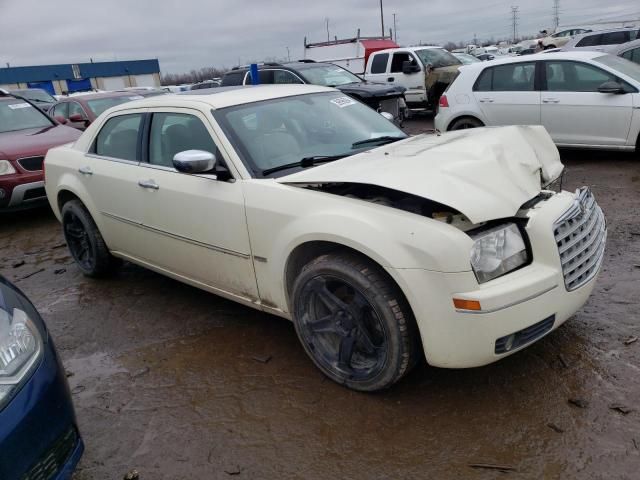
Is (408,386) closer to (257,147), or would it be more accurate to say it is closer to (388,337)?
(388,337)

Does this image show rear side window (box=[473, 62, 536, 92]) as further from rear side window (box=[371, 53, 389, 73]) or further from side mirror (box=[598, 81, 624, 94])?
rear side window (box=[371, 53, 389, 73])

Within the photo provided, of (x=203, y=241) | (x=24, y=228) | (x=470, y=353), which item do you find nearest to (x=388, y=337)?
(x=470, y=353)

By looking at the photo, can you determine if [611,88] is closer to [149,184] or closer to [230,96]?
[230,96]

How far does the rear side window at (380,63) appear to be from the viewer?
50.3ft

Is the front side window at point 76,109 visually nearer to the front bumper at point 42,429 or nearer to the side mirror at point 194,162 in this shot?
the side mirror at point 194,162

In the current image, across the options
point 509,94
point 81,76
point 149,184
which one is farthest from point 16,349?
point 81,76

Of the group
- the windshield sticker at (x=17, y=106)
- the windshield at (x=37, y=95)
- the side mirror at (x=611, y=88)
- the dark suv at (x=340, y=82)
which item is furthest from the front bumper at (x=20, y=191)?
the windshield at (x=37, y=95)

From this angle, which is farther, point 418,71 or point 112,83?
point 112,83

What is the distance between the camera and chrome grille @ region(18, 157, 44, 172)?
7254 millimetres

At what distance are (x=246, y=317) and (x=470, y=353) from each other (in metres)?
1.94

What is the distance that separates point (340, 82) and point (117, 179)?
8.24 m

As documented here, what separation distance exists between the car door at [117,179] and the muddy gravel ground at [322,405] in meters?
0.67

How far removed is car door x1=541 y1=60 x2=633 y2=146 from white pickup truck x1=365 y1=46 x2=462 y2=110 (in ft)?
21.3

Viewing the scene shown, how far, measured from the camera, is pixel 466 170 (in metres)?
2.83
